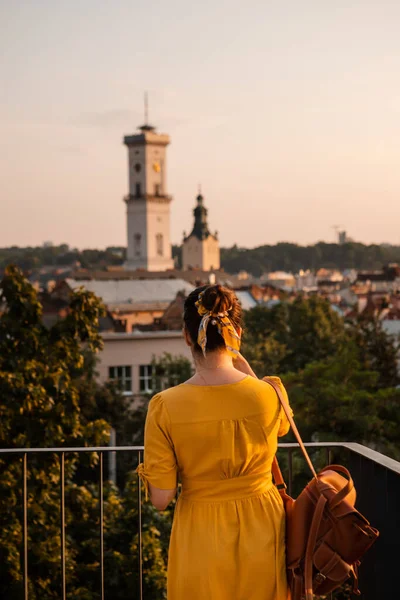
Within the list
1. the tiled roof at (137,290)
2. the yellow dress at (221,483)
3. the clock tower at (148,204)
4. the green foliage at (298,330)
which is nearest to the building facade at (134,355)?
the green foliage at (298,330)

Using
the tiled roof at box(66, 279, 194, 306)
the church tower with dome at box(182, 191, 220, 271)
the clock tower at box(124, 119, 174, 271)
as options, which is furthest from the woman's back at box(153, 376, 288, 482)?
the church tower with dome at box(182, 191, 220, 271)

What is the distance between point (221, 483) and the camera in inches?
127

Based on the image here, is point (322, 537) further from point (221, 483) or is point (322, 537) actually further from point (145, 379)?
point (145, 379)

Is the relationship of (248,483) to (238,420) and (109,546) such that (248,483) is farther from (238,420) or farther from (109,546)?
(109,546)

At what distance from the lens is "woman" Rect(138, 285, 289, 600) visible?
3.17m

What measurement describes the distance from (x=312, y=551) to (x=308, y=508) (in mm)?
157

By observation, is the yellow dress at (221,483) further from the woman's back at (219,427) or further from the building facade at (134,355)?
the building facade at (134,355)

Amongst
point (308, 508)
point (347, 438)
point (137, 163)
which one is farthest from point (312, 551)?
point (137, 163)

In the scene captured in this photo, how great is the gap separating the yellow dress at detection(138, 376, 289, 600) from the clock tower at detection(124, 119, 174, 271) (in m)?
163

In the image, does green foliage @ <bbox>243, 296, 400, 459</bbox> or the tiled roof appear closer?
green foliage @ <bbox>243, 296, 400, 459</bbox>

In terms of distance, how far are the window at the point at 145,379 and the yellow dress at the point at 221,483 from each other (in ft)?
132

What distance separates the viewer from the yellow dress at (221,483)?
10.4 ft

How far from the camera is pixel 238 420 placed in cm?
320

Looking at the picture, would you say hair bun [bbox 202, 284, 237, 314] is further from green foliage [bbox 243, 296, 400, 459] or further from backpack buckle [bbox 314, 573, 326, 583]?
green foliage [bbox 243, 296, 400, 459]
